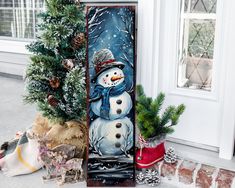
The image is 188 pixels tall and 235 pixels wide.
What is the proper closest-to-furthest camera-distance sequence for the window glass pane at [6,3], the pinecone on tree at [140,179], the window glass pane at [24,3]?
the pinecone on tree at [140,179] < the window glass pane at [24,3] < the window glass pane at [6,3]

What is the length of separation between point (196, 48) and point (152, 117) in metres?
0.66

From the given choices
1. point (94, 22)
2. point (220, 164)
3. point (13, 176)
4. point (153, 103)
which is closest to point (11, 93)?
point (13, 176)

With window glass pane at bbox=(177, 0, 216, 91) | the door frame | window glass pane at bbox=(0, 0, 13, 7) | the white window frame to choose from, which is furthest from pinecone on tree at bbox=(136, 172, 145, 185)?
window glass pane at bbox=(0, 0, 13, 7)

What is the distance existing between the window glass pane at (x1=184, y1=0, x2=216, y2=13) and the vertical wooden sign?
0.42 meters

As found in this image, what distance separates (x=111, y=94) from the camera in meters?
2.11

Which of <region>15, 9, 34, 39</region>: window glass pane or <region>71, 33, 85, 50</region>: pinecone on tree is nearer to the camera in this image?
<region>71, 33, 85, 50</region>: pinecone on tree

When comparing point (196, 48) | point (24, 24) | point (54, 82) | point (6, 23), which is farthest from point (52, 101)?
point (6, 23)

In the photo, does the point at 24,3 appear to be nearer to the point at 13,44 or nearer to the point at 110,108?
the point at 13,44

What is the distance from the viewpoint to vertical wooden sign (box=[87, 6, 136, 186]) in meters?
2.08

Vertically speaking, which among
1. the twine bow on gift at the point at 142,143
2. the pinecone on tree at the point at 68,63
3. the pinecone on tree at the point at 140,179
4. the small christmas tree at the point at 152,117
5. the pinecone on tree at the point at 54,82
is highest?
the pinecone on tree at the point at 68,63

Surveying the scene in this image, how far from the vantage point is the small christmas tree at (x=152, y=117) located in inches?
78.6

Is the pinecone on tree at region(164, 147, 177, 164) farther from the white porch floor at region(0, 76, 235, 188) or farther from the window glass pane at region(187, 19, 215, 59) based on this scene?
the window glass pane at region(187, 19, 215, 59)

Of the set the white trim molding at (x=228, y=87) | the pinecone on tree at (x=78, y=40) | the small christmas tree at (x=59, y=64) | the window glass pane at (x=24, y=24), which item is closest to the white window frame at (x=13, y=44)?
the window glass pane at (x=24, y=24)

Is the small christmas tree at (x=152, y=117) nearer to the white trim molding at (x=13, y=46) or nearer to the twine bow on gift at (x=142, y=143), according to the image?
the twine bow on gift at (x=142, y=143)
